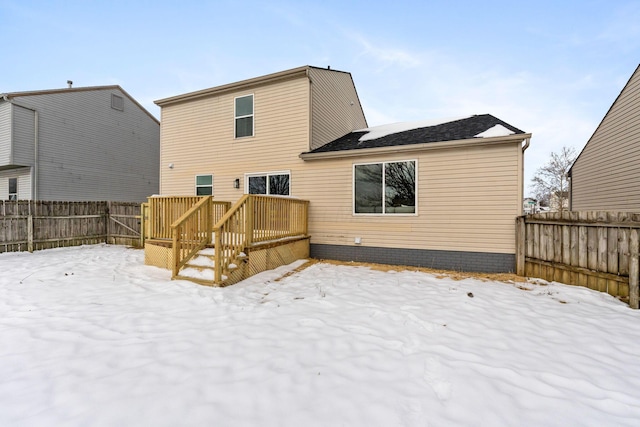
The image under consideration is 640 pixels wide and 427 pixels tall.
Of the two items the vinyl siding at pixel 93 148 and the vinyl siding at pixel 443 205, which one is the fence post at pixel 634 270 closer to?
the vinyl siding at pixel 443 205

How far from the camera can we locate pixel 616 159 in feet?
30.0

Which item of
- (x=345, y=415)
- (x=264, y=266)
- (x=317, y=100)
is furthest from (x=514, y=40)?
(x=345, y=415)

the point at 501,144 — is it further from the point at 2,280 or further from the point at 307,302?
the point at 2,280

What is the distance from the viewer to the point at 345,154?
7457 millimetres

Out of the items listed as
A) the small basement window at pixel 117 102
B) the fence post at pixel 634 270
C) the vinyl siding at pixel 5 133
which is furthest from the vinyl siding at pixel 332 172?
the small basement window at pixel 117 102

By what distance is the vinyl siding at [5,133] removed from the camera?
11703 millimetres

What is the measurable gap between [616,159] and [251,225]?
480 inches

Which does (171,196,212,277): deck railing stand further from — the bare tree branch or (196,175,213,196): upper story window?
the bare tree branch

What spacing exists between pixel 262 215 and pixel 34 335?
3.80m

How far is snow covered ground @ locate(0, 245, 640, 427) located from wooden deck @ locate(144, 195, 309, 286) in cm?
64

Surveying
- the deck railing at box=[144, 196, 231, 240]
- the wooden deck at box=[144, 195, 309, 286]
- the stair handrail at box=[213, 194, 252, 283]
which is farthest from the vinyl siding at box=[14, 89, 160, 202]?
the stair handrail at box=[213, 194, 252, 283]

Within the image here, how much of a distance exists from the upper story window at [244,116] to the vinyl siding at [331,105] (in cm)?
216

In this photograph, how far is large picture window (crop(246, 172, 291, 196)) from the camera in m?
8.41

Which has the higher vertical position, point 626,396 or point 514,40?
point 514,40
